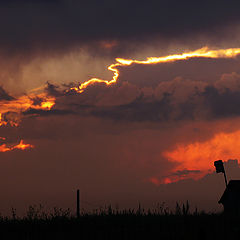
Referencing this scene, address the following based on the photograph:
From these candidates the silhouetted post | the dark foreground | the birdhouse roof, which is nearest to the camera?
the dark foreground

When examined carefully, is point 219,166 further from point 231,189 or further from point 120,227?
point 120,227

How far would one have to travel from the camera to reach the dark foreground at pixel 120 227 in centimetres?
1209

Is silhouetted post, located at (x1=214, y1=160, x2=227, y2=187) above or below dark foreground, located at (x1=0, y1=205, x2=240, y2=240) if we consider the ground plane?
above

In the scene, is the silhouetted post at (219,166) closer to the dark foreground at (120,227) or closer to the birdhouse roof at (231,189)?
the birdhouse roof at (231,189)

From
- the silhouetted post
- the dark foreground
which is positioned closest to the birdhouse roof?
the silhouetted post

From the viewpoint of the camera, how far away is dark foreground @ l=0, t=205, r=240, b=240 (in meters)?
12.1

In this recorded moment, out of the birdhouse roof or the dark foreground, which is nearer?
the dark foreground

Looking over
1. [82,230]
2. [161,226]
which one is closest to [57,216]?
[82,230]

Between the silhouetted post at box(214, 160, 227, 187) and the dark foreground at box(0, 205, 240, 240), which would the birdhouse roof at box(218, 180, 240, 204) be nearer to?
the silhouetted post at box(214, 160, 227, 187)

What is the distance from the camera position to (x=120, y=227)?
49.4 feet

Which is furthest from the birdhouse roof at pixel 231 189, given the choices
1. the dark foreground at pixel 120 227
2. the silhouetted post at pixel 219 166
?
the dark foreground at pixel 120 227

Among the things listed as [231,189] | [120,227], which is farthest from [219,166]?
[120,227]

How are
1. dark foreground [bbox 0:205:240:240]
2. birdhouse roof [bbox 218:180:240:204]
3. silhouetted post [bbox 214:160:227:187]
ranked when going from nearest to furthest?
dark foreground [bbox 0:205:240:240] → silhouetted post [bbox 214:160:227:187] → birdhouse roof [bbox 218:180:240:204]

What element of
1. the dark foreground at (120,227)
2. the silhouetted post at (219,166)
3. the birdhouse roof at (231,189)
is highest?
the silhouetted post at (219,166)
